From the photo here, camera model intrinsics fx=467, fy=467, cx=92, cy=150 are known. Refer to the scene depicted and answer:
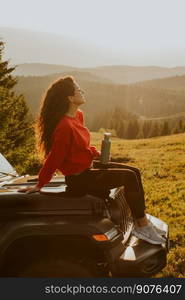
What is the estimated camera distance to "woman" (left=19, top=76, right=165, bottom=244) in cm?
455

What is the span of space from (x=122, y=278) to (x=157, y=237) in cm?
88

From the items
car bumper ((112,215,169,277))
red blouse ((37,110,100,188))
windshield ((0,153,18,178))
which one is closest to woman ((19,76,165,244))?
red blouse ((37,110,100,188))

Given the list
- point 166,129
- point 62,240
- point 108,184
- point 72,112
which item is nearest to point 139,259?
point 62,240

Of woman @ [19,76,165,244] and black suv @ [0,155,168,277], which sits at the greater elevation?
woman @ [19,76,165,244]

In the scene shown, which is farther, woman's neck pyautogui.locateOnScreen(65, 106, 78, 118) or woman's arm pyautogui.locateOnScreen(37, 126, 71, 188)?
woman's neck pyautogui.locateOnScreen(65, 106, 78, 118)

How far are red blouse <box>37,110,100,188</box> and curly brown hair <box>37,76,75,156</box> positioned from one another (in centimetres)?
12

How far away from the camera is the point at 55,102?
5.02 meters

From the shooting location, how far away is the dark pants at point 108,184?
14.8ft

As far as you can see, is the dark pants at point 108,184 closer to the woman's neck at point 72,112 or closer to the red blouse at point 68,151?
the red blouse at point 68,151

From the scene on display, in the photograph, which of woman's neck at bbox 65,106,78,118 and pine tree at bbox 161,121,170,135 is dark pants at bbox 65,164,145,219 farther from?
pine tree at bbox 161,121,170,135

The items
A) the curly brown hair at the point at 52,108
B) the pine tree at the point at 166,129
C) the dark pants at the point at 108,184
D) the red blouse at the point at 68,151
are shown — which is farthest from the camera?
the pine tree at the point at 166,129

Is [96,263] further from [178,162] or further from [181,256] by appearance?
[178,162]

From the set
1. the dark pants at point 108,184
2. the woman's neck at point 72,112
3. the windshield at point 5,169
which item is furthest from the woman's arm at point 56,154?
the windshield at point 5,169

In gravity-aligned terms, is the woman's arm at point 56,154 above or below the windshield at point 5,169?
above
